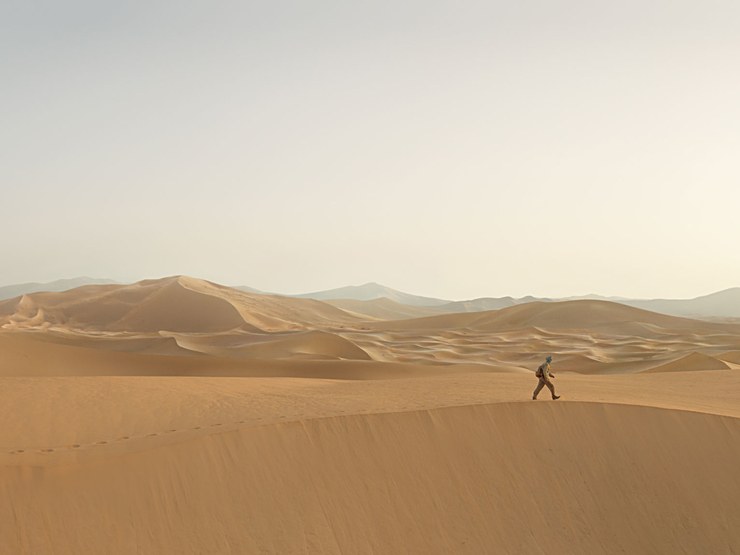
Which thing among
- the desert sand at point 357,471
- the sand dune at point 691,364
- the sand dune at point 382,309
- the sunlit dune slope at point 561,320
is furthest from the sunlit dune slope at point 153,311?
the sand dune at point 382,309

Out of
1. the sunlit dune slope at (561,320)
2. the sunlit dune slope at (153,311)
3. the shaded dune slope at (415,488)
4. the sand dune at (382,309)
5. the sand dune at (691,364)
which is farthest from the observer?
the sand dune at (382,309)

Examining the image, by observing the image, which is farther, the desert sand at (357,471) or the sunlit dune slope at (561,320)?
the sunlit dune slope at (561,320)

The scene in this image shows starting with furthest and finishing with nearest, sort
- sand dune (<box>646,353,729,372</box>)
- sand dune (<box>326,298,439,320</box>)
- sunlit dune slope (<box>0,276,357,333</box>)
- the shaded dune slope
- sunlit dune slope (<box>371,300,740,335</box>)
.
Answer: sand dune (<box>326,298,439,320</box>)
sunlit dune slope (<box>371,300,740,335</box>)
sunlit dune slope (<box>0,276,357,333</box>)
sand dune (<box>646,353,729,372</box>)
the shaded dune slope

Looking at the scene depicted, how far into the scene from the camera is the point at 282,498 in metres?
7.98

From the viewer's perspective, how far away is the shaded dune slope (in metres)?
7.36

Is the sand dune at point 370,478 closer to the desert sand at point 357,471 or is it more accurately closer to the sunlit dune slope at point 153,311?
the desert sand at point 357,471

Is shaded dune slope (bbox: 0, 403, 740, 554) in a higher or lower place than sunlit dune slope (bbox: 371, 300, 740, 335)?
lower

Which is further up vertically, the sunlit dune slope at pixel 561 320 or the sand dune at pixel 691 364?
the sunlit dune slope at pixel 561 320

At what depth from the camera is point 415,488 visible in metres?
8.58

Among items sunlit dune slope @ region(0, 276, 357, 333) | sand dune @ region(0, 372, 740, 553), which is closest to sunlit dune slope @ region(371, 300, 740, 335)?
sunlit dune slope @ region(0, 276, 357, 333)

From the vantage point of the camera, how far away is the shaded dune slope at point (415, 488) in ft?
24.2

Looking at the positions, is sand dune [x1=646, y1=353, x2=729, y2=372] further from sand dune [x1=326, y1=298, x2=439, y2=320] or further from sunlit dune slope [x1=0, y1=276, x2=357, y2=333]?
sand dune [x1=326, y1=298, x2=439, y2=320]

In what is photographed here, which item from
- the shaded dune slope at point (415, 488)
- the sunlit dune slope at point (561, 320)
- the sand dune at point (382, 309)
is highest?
the sand dune at point (382, 309)

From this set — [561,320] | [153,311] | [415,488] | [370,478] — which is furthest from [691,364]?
[153,311]
